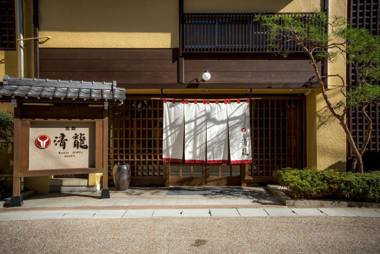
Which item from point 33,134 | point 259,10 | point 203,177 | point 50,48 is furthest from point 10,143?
point 259,10

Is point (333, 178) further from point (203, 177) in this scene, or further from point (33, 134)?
point (33, 134)

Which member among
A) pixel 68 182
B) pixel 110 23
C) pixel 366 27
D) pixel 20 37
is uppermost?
pixel 110 23

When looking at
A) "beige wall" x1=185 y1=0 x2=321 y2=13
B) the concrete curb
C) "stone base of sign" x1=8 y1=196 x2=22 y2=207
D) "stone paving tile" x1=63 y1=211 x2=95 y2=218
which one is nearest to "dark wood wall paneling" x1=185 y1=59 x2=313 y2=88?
"beige wall" x1=185 y1=0 x2=321 y2=13

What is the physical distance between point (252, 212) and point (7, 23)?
9961 millimetres

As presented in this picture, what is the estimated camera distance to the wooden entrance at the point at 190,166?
13430 mm

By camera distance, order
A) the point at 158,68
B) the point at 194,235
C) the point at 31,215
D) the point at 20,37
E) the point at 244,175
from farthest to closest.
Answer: the point at 244,175, the point at 158,68, the point at 20,37, the point at 31,215, the point at 194,235

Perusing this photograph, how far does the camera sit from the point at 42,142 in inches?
404

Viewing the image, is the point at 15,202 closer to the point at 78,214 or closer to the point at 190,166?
the point at 78,214

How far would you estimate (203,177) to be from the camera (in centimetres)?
1347

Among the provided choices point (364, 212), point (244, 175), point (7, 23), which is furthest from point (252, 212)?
point (7, 23)

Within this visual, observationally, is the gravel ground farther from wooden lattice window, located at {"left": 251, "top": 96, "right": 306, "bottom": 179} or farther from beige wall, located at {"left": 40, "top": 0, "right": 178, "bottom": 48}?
beige wall, located at {"left": 40, "top": 0, "right": 178, "bottom": 48}

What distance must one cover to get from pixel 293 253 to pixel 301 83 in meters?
7.05

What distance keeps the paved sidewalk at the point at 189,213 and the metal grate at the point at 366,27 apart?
150 inches

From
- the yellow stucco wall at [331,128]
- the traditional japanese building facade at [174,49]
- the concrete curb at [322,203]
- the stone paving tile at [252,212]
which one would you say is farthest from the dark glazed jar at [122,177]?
the yellow stucco wall at [331,128]
